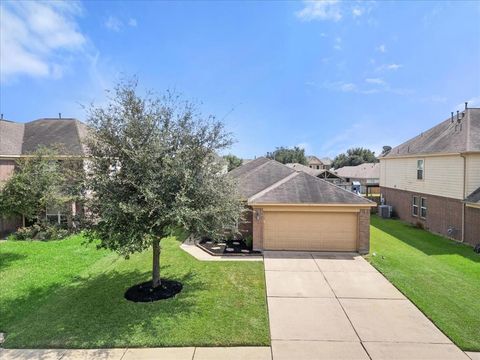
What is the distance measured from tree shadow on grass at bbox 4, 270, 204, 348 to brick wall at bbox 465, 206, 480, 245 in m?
13.5

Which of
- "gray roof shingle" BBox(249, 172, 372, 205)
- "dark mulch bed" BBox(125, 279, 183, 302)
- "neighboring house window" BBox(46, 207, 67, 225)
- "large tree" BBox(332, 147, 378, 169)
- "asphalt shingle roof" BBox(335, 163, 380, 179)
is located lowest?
"dark mulch bed" BBox(125, 279, 183, 302)

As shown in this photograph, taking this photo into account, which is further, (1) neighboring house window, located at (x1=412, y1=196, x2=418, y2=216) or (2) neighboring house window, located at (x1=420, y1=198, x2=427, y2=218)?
(1) neighboring house window, located at (x1=412, y1=196, x2=418, y2=216)

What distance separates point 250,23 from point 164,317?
14.2 meters

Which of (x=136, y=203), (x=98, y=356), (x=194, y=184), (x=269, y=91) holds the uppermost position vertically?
(x=269, y=91)

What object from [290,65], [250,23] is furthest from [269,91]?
[250,23]

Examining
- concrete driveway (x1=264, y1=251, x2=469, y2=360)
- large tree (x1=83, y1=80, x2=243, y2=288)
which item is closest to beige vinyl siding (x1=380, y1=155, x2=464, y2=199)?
concrete driveway (x1=264, y1=251, x2=469, y2=360)

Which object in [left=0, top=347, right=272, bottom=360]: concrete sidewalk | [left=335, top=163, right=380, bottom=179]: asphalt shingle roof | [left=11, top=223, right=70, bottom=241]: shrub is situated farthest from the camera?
[left=335, top=163, right=380, bottom=179]: asphalt shingle roof

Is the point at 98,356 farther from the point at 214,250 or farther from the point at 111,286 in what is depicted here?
the point at 214,250

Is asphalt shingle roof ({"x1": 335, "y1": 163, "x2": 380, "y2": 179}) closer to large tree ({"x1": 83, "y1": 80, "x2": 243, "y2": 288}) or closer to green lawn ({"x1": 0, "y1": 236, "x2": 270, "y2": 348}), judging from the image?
green lawn ({"x1": 0, "y1": 236, "x2": 270, "y2": 348})

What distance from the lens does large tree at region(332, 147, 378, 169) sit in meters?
82.9

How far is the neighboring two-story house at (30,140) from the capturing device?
18.5m

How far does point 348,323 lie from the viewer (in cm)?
721

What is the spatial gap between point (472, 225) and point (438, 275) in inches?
252

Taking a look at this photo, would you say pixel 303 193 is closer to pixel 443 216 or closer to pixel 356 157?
pixel 443 216
